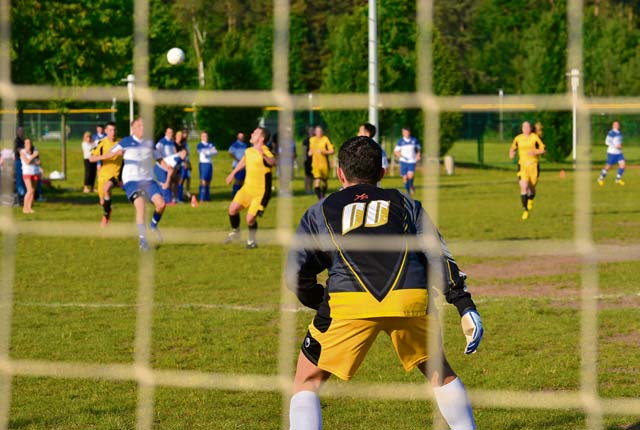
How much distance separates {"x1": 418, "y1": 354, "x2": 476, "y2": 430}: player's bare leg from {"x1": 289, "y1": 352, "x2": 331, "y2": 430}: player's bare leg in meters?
0.48

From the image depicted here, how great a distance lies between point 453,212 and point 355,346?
1642 centimetres

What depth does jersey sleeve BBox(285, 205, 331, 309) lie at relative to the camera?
458 cm

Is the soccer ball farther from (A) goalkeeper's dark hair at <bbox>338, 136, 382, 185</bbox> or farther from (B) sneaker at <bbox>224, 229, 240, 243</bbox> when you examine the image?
(A) goalkeeper's dark hair at <bbox>338, 136, 382, 185</bbox>

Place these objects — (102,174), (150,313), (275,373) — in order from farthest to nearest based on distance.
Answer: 1. (102,174)
2. (150,313)
3. (275,373)

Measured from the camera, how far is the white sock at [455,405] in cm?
457

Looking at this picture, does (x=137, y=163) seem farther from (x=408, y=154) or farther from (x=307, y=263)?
(x=408, y=154)

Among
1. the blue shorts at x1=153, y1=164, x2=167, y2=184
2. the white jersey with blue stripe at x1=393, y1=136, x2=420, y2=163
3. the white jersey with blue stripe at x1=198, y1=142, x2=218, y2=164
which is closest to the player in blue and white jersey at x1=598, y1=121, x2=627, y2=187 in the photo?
the white jersey with blue stripe at x1=393, y1=136, x2=420, y2=163

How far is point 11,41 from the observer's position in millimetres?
19359

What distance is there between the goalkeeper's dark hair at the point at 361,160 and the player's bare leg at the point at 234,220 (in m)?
9.91

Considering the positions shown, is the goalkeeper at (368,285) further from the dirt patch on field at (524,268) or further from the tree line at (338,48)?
the tree line at (338,48)

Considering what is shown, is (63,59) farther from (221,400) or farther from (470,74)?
(470,74)

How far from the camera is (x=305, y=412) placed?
456 cm

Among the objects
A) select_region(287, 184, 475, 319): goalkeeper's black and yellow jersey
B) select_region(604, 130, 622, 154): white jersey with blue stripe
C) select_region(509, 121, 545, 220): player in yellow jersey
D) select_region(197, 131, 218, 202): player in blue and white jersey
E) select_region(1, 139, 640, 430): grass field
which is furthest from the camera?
select_region(604, 130, 622, 154): white jersey with blue stripe

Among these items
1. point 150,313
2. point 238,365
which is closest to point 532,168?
point 150,313
